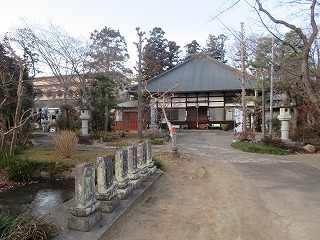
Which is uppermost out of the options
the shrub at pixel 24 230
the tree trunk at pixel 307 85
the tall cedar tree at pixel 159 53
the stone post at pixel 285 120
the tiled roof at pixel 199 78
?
the tall cedar tree at pixel 159 53

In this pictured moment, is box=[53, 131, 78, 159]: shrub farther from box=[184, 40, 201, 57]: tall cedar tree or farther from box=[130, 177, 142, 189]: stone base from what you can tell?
box=[184, 40, 201, 57]: tall cedar tree

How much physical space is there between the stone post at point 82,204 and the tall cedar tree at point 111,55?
26299 mm

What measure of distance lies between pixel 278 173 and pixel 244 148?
4719 mm

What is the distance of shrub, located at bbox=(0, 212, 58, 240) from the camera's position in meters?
2.80

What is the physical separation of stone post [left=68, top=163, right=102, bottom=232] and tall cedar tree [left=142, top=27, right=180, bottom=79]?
113 feet

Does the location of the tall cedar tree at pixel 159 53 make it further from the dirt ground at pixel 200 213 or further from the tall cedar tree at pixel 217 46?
the dirt ground at pixel 200 213

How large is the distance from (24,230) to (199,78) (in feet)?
80.9

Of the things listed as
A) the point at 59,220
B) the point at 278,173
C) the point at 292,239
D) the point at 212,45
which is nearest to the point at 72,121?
the point at 278,173

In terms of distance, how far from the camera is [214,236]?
371cm

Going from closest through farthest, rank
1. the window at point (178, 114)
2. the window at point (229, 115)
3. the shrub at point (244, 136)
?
the shrub at point (244, 136), the window at point (229, 115), the window at point (178, 114)

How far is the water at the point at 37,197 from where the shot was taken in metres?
5.95

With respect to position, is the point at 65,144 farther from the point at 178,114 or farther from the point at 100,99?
the point at 178,114

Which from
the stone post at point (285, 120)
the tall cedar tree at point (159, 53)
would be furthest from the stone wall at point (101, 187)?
the tall cedar tree at point (159, 53)

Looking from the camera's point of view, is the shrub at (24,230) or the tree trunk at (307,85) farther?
the tree trunk at (307,85)
